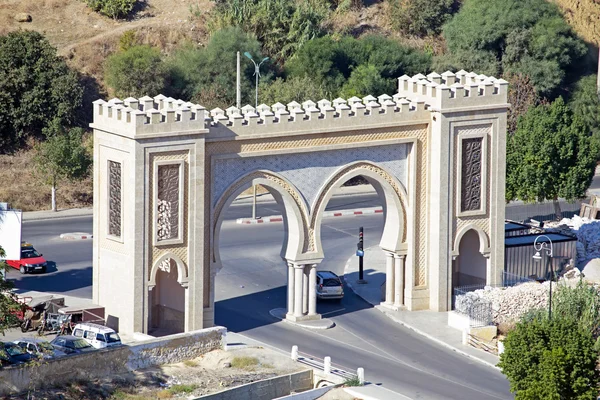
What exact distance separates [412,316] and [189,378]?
10146mm

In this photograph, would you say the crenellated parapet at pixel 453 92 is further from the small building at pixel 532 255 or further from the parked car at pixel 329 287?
the parked car at pixel 329 287

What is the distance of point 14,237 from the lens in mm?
50844

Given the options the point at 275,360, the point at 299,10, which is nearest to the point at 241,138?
the point at 275,360

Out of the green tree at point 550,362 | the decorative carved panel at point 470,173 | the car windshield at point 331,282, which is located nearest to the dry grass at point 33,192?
the car windshield at point 331,282

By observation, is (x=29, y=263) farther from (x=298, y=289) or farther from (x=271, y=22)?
(x=271, y=22)

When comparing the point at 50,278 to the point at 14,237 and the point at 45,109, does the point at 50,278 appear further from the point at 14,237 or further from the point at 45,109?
the point at 45,109

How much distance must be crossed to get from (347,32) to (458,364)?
4589 cm

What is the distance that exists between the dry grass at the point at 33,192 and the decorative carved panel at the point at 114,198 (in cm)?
2111

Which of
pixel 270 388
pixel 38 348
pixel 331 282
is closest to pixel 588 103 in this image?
pixel 331 282

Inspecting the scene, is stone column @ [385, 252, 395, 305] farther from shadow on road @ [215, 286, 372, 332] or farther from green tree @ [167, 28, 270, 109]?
green tree @ [167, 28, 270, 109]

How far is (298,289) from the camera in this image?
48.8 meters

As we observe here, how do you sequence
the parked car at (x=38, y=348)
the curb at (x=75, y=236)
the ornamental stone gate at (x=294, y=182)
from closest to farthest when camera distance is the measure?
1. the parked car at (x=38, y=348)
2. the ornamental stone gate at (x=294, y=182)
3. the curb at (x=75, y=236)

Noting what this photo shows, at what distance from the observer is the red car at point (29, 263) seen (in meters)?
53.7

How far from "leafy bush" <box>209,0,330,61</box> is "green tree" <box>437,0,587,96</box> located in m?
8.68
